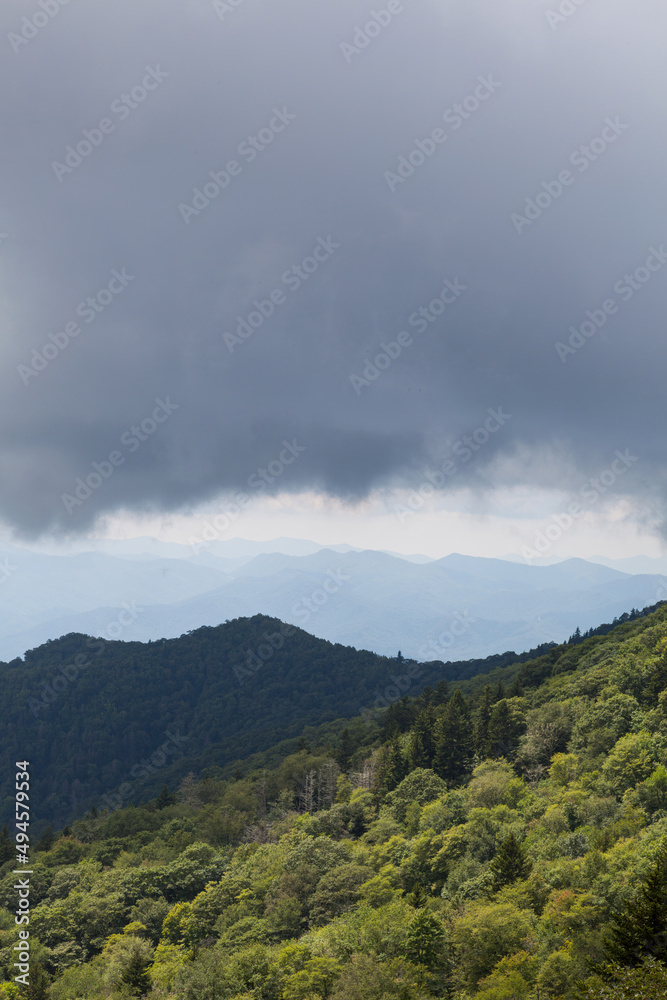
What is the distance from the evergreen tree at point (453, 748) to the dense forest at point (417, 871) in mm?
260

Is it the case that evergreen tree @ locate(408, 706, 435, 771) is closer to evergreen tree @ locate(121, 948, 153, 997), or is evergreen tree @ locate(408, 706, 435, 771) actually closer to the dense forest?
the dense forest

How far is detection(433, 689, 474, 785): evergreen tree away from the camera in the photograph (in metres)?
84.2

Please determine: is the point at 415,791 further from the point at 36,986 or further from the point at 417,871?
the point at 36,986

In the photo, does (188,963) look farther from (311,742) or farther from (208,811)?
(311,742)

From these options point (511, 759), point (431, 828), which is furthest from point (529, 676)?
point (431, 828)

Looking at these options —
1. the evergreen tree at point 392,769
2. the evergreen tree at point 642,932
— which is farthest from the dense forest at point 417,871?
the evergreen tree at point 392,769

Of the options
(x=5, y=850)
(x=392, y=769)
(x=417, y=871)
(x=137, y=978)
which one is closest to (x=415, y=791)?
(x=392, y=769)

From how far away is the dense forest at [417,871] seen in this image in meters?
37.3

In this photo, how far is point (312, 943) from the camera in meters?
45.1

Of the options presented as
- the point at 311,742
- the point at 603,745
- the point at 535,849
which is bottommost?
the point at 311,742

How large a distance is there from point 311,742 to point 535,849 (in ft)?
407

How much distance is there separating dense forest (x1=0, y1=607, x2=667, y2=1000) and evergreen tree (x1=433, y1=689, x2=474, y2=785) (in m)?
0.26

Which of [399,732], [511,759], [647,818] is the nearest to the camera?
[647,818]

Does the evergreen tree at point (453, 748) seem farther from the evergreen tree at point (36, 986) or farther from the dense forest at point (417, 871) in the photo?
the evergreen tree at point (36, 986)
